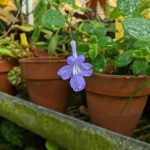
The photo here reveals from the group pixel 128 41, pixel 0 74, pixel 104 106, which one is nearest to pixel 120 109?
pixel 104 106

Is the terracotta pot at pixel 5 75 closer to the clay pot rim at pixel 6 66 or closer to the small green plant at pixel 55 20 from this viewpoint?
the clay pot rim at pixel 6 66

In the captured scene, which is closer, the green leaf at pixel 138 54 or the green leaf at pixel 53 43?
the green leaf at pixel 138 54

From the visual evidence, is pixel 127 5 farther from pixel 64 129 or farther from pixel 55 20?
pixel 64 129

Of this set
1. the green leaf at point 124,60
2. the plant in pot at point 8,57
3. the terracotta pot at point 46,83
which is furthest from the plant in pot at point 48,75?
the green leaf at point 124,60

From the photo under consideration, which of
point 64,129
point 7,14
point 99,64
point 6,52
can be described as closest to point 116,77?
point 99,64

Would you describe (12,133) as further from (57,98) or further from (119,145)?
(119,145)

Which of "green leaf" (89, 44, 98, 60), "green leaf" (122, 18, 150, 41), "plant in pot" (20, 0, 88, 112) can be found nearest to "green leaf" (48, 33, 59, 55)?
"plant in pot" (20, 0, 88, 112)

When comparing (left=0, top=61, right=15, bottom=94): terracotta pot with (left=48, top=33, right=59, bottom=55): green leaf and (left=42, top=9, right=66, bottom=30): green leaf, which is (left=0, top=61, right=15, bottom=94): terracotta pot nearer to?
(left=48, top=33, right=59, bottom=55): green leaf
